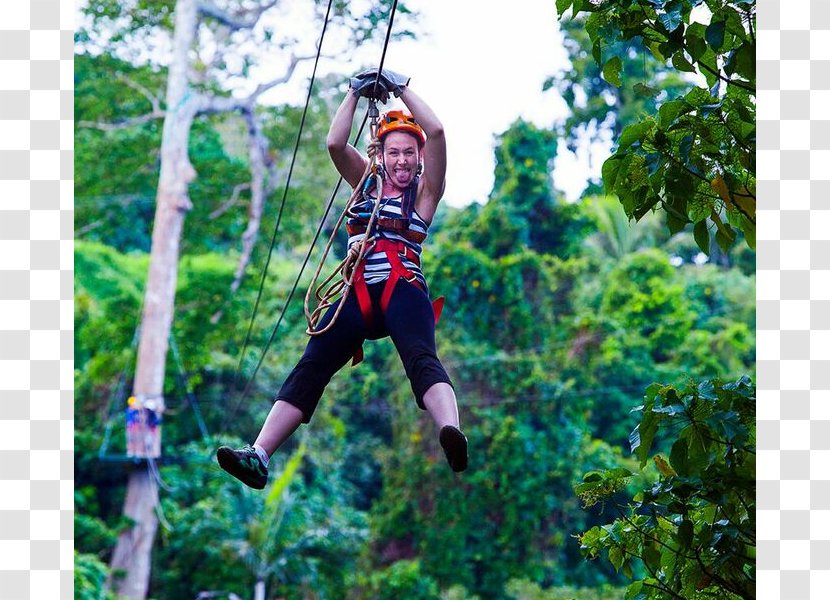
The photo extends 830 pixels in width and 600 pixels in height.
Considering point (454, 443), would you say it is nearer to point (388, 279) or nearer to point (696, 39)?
point (388, 279)

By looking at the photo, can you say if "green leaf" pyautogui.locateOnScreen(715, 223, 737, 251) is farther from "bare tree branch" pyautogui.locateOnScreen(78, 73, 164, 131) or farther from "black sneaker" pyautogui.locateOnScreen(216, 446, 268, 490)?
"bare tree branch" pyautogui.locateOnScreen(78, 73, 164, 131)

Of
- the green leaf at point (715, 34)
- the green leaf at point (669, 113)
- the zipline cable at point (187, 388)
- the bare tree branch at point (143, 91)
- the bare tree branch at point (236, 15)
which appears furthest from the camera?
the bare tree branch at point (143, 91)

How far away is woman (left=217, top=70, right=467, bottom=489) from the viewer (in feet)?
9.35

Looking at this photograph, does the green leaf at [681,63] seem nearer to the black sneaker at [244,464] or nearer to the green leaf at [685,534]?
the green leaf at [685,534]

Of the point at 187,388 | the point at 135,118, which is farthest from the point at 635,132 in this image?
the point at 135,118

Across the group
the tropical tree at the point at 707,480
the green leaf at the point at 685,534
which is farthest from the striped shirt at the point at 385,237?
the green leaf at the point at 685,534

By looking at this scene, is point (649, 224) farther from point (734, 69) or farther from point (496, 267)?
point (734, 69)

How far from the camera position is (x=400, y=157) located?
9.86 ft

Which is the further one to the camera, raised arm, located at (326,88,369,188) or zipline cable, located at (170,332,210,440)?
zipline cable, located at (170,332,210,440)

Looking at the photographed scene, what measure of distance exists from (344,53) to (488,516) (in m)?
5.19

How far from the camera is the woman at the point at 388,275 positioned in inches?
112

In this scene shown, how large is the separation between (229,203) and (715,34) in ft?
39.8

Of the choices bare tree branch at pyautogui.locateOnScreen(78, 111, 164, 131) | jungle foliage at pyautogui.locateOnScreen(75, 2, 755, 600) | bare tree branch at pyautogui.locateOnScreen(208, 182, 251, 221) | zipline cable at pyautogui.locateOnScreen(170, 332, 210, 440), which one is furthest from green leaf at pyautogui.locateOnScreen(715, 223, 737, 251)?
bare tree branch at pyautogui.locateOnScreen(208, 182, 251, 221)

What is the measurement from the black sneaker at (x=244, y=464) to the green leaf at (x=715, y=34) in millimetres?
1345
